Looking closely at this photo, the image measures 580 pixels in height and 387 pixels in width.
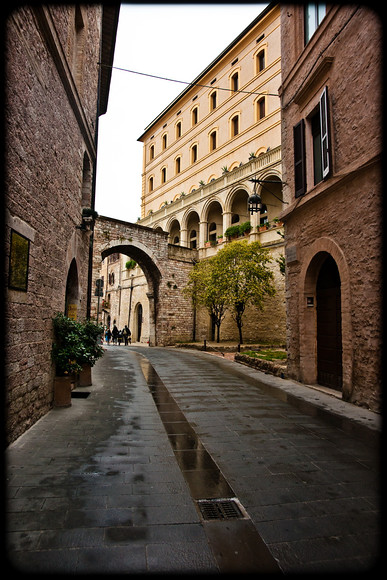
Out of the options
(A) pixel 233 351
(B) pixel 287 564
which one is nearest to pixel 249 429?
(B) pixel 287 564

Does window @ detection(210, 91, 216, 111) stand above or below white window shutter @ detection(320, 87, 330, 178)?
above

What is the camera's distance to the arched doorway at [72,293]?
25.8ft

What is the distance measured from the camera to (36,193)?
4.72 m

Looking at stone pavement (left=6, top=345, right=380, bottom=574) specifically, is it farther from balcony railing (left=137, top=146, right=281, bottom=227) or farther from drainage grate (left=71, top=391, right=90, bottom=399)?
balcony railing (left=137, top=146, right=281, bottom=227)

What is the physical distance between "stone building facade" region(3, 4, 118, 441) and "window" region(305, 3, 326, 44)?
5446 millimetres

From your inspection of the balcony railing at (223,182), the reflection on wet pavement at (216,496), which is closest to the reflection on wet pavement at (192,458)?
the reflection on wet pavement at (216,496)

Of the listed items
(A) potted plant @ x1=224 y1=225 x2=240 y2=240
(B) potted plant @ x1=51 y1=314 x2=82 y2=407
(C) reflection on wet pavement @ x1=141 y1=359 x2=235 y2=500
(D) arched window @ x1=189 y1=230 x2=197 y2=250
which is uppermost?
(D) arched window @ x1=189 y1=230 x2=197 y2=250

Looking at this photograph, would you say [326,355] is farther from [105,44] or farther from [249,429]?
[105,44]

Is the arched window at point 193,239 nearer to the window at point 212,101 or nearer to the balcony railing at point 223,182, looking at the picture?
the balcony railing at point 223,182

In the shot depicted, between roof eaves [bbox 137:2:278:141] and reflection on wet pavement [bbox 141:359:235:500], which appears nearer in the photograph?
reflection on wet pavement [bbox 141:359:235:500]

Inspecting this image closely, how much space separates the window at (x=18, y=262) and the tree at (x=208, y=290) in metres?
12.7

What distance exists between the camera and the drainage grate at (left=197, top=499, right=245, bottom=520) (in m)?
2.66

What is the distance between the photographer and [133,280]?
28.7 m

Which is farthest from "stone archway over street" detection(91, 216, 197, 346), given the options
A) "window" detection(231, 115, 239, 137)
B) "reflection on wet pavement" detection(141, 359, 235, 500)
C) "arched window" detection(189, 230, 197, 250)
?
"reflection on wet pavement" detection(141, 359, 235, 500)
